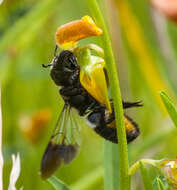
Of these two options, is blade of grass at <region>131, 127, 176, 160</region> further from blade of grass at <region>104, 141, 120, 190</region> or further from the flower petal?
the flower petal

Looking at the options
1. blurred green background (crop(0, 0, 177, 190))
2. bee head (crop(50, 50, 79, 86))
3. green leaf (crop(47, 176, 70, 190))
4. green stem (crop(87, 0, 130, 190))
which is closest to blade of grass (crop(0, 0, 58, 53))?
blurred green background (crop(0, 0, 177, 190))

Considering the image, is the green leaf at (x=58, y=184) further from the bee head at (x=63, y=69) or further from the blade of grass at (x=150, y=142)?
the blade of grass at (x=150, y=142)

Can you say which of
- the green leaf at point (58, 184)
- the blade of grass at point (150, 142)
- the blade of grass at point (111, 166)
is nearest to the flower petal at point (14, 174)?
the green leaf at point (58, 184)

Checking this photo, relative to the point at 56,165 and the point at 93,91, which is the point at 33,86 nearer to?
the point at 56,165

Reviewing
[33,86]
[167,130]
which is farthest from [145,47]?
[167,130]

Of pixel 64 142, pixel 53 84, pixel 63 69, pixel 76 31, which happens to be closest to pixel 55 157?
pixel 64 142
